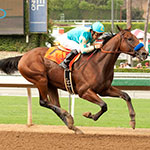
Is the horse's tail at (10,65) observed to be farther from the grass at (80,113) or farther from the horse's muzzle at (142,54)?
the horse's muzzle at (142,54)

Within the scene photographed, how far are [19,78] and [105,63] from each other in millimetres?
2080

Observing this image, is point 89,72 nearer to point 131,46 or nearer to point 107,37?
point 107,37

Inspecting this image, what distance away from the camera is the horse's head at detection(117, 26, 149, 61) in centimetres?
579

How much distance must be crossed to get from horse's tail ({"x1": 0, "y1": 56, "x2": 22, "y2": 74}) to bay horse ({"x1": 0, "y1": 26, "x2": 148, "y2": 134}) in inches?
9.3

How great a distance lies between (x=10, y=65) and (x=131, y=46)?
2204mm

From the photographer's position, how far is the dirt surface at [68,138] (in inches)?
217

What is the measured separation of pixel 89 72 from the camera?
6152mm

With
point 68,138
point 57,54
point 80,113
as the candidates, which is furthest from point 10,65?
point 80,113

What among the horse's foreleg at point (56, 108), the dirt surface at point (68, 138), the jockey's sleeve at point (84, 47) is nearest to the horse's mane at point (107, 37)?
the jockey's sleeve at point (84, 47)

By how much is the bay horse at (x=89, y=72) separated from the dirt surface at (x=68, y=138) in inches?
10.3

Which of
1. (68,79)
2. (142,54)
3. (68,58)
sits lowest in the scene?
(68,79)

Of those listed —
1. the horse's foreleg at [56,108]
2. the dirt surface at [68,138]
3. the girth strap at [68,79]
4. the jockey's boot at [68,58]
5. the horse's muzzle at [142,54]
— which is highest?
the horse's muzzle at [142,54]

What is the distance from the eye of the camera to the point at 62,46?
667cm

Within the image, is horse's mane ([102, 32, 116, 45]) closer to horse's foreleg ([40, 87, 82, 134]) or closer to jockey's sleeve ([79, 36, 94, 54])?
jockey's sleeve ([79, 36, 94, 54])
